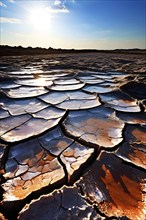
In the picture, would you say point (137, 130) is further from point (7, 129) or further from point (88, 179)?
point (7, 129)

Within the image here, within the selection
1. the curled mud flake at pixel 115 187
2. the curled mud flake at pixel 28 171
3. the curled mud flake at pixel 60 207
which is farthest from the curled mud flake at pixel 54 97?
the curled mud flake at pixel 60 207

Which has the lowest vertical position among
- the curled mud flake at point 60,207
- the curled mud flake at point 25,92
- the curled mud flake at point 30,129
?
the curled mud flake at point 60,207

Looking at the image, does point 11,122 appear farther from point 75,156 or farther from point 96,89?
point 96,89

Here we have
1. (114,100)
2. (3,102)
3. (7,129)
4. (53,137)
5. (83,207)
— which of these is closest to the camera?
(83,207)

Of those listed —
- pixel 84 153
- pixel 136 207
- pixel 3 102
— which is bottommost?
pixel 136 207

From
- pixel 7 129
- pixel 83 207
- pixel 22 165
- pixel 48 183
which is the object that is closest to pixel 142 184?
pixel 83 207

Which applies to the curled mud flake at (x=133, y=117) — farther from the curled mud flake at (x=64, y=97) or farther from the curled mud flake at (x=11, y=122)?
the curled mud flake at (x=11, y=122)

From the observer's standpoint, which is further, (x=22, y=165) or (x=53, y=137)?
(x=53, y=137)

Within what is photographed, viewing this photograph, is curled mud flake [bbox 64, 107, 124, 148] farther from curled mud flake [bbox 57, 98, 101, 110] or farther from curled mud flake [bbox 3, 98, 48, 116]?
curled mud flake [bbox 3, 98, 48, 116]
